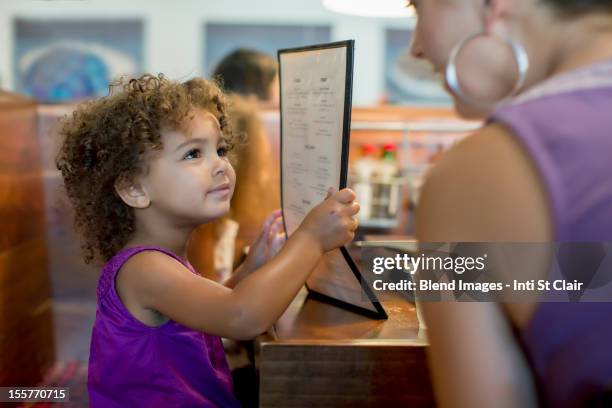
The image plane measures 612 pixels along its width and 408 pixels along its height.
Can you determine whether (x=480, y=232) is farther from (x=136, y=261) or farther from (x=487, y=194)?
(x=136, y=261)

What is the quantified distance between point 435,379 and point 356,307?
16.9 inches

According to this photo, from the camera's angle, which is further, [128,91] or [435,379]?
[128,91]

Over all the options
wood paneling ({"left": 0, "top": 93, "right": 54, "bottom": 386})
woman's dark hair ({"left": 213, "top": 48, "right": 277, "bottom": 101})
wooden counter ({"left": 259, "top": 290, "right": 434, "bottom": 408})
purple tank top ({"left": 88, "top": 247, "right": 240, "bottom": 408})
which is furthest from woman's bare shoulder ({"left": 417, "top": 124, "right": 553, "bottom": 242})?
woman's dark hair ({"left": 213, "top": 48, "right": 277, "bottom": 101})

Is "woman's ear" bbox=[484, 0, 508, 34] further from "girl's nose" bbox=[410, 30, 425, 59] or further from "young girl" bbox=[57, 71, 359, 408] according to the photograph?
"young girl" bbox=[57, 71, 359, 408]

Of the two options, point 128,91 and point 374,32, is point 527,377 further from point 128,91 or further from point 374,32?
point 374,32

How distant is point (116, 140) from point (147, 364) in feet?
1.22

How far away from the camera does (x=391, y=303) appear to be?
102 cm

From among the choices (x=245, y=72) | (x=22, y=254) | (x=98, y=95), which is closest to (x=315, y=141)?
(x=22, y=254)

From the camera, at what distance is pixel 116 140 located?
1.06 meters

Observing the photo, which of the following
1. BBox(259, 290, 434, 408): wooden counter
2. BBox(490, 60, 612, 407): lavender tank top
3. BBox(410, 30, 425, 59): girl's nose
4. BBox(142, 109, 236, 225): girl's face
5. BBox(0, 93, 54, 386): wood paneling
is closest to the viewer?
BBox(490, 60, 612, 407): lavender tank top

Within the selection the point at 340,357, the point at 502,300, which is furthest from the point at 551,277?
the point at 340,357

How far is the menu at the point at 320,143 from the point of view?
34.7 inches

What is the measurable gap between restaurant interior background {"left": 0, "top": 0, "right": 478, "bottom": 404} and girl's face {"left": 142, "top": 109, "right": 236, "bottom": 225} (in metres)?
0.75

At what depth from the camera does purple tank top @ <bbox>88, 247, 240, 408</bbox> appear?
0.97 m
